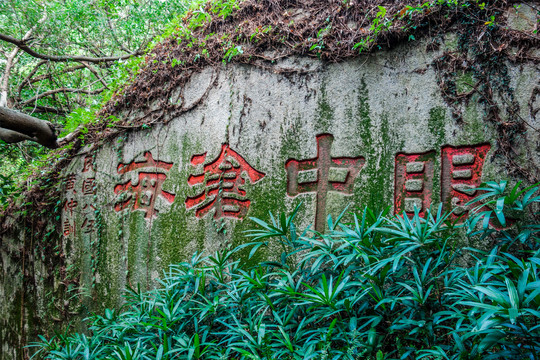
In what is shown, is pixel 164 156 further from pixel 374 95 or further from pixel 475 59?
pixel 475 59

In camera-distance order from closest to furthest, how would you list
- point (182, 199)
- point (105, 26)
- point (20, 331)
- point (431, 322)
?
point (431, 322) → point (182, 199) → point (20, 331) → point (105, 26)

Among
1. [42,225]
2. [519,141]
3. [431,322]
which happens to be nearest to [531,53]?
[519,141]

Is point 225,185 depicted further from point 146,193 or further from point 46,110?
point 46,110

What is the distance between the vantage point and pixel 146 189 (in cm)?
335

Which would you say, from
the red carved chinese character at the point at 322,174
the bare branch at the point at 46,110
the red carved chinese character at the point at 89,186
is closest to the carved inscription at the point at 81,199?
the red carved chinese character at the point at 89,186

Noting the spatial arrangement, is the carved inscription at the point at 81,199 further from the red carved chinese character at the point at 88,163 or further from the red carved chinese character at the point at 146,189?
the red carved chinese character at the point at 146,189

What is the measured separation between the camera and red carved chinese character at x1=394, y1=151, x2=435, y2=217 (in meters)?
2.25

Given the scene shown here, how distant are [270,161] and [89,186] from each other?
7.34 ft

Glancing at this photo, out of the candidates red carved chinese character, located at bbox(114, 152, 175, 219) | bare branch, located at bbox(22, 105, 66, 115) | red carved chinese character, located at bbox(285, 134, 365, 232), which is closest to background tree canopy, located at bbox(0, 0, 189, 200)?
bare branch, located at bbox(22, 105, 66, 115)

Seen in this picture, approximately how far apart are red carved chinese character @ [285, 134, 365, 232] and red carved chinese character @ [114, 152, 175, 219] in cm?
116

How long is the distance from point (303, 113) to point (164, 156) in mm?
1371

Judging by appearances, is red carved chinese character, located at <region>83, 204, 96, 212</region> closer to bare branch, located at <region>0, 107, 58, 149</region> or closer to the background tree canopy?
bare branch, located at <region>0, 107, 58, 149</region>

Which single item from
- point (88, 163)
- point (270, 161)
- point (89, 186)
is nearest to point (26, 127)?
point (88, 163)

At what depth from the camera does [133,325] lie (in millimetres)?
2371
